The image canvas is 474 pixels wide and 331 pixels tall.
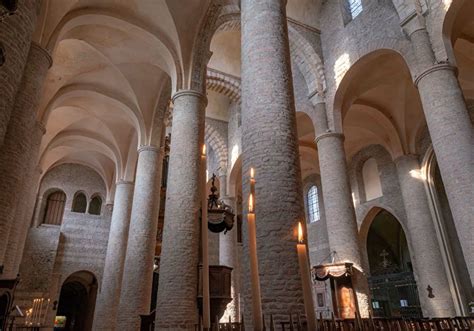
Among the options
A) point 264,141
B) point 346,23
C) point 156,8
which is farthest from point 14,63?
point 346,23

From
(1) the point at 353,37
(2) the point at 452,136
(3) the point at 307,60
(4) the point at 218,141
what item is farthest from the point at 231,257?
(2) the point at 452,136

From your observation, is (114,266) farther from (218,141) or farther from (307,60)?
(307,60)

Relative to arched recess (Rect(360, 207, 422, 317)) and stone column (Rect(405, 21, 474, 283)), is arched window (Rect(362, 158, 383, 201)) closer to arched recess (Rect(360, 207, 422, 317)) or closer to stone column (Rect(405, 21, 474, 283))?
arched recess (Rect(360, 207, 422, 317))

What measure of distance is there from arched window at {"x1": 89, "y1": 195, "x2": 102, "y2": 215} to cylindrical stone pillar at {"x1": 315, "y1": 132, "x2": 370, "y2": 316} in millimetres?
14286

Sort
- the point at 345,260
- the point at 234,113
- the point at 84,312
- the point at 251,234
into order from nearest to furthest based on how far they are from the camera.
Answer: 1. the point at 251,234
2. the point at 345,260
3. the point at 234,113
4. the point at 84,312

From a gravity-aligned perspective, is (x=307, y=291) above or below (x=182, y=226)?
below

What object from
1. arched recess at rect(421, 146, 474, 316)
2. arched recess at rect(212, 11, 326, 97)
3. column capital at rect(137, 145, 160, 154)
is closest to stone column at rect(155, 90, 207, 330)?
column capital at rect(137, 145, 160, 154)

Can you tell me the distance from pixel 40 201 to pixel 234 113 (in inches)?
444

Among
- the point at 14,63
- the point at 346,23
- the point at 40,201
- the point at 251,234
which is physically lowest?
the point at 251,234

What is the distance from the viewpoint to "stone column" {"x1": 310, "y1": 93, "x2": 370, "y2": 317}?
984 cm

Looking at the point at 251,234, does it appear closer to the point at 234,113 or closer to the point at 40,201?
the point at 234,113

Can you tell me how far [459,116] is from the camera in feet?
24.1

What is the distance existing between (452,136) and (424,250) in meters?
6.73

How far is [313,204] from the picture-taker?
19.6m
